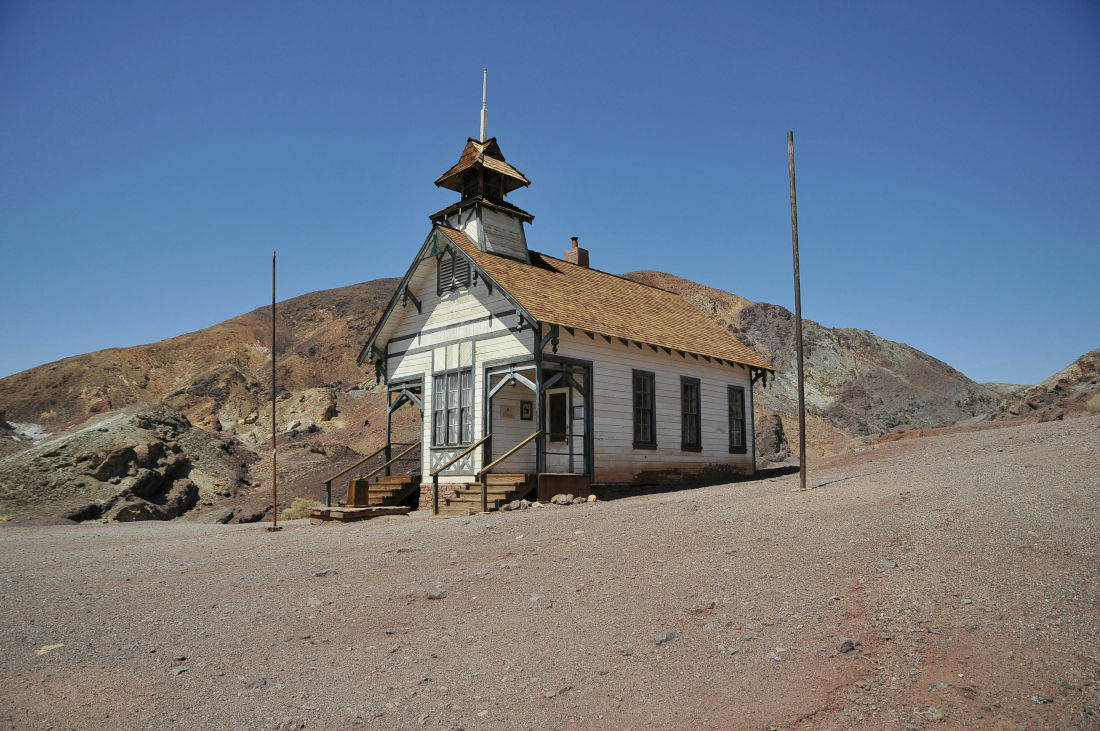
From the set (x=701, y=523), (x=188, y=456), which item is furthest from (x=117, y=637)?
(x=188, y=456)

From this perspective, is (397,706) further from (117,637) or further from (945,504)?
(945,504)

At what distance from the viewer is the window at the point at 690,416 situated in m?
20.8

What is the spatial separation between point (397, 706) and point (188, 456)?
27.9 meters

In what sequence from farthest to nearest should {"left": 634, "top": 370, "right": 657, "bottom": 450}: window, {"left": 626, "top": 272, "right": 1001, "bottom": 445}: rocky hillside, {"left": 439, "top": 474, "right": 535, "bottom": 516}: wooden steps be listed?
{"left": 626, "top": 272, "right": 1001, "bottom": 445}: rocky hillside → {"left": 634, "top": 370, "right": 657, "bottom": 450}: window → {"left": 439, "top": 474, "right": 535, "bottom": 516}: wooden steps

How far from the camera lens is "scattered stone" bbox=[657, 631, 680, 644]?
553 centimetres

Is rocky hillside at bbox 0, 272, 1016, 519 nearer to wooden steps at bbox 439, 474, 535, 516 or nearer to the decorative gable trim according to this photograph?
the decorative gable trim

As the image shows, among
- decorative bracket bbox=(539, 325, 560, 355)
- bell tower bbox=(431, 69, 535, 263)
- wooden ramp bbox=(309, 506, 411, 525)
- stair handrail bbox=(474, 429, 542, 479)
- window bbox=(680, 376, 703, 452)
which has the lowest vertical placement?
wooden ramp bbox=(309, 506, 411, 525)

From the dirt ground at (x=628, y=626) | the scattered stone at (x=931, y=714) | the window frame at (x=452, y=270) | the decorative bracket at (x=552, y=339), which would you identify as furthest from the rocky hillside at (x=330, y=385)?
the scattered stone at (x=931, y=714)

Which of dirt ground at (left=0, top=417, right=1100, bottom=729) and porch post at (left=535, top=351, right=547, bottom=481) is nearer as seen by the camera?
dirt ground at (left=0, top=417, right=1100, bottom=729)

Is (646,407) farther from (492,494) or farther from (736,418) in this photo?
(492,494)

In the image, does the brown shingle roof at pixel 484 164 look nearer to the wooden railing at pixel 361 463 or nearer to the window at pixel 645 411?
the window at pixel 645 411

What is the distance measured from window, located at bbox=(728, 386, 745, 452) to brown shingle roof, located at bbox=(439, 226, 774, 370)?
3.35ft

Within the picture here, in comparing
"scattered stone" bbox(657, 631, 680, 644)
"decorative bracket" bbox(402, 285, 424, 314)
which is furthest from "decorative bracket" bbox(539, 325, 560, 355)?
"scattered stone" bbox(657, 631, 680, 644)

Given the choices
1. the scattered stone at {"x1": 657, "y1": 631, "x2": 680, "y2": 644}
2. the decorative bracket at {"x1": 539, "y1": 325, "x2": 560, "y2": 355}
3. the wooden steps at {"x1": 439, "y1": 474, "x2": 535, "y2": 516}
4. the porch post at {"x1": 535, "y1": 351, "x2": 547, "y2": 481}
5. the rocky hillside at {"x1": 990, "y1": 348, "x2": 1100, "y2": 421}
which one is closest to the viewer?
the scattered stone at {"x1": 657, "y1": 631, "x2": 680, "y2": 644}
